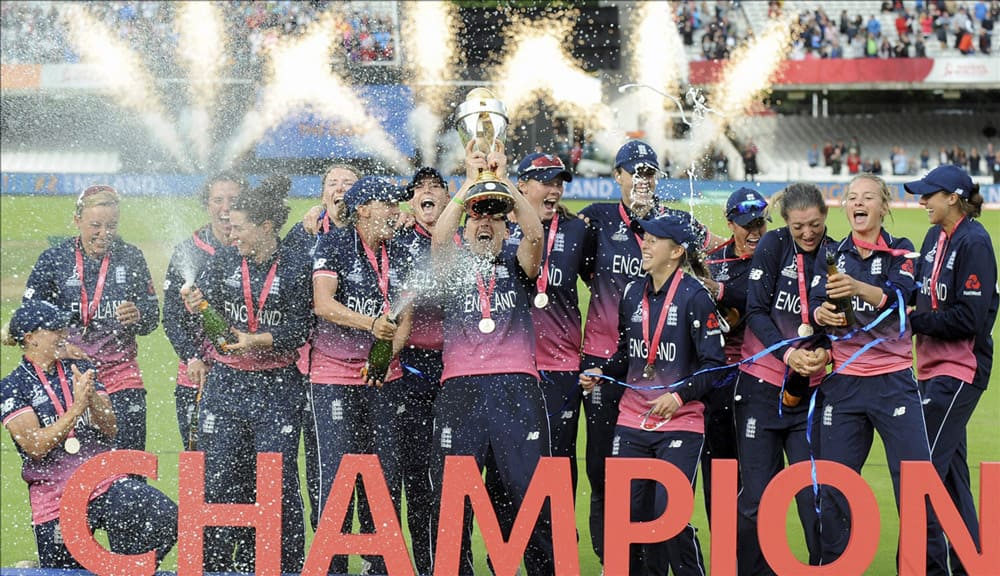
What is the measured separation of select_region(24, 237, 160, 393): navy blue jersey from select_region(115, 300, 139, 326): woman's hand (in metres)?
0.05

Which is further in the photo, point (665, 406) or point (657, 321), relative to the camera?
point (657, 321)

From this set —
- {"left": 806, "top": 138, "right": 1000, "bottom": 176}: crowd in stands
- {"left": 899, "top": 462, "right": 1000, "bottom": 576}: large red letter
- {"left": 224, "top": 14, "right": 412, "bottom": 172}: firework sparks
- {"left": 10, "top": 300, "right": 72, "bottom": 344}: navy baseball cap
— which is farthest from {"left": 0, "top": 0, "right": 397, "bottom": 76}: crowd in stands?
{"left": 899, "top": 462, "right": 1000, "bottom": 576}: large red letter

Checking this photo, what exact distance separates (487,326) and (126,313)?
207cm

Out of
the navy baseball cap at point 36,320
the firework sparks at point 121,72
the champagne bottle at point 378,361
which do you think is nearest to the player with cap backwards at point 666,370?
the champagne bottle at point 378,361

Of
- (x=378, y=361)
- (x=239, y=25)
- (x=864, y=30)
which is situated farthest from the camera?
(x=864, y=30)

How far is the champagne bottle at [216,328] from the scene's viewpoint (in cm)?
650

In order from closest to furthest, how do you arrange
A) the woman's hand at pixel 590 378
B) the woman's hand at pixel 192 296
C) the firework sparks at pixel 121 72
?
the woman's hand at pixel 590 378, the woman's hand at pixel 192 296, the firework sparks at pixel 121 72

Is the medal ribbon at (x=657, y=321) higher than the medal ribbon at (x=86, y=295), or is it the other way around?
the medal ribbon at (x=86, y=295)

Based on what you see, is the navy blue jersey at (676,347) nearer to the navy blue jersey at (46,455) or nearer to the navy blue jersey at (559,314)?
the navy blue jersey at (559,314)

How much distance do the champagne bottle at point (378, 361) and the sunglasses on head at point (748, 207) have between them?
6.27ft

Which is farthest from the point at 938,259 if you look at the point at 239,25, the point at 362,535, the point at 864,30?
the point at 864,30

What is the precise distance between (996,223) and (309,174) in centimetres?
1281

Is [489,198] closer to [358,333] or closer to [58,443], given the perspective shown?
[358,333]

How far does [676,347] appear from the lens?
6.17 metres
